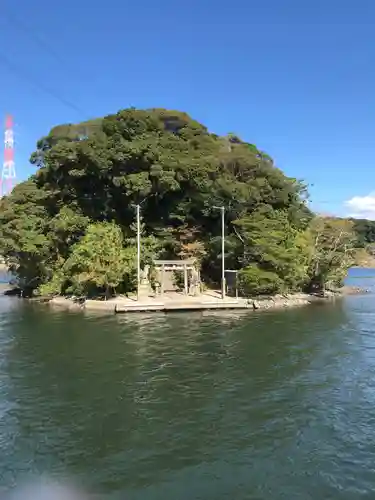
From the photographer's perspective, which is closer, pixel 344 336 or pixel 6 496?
pixel 6 496

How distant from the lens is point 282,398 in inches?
578

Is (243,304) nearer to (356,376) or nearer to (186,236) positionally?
(186,236)

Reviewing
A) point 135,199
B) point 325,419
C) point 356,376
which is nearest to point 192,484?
point 325,419

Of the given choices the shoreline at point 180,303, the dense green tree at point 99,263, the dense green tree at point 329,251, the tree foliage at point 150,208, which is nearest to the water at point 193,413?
the shoreline at point 180,303

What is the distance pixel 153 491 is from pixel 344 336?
59.5 feet

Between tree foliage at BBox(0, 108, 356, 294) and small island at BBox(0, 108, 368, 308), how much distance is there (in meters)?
0.10

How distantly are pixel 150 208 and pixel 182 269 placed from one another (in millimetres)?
7609

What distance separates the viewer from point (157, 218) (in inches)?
1799

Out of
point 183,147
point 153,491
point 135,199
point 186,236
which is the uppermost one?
point 183,147

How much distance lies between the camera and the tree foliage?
130 feet

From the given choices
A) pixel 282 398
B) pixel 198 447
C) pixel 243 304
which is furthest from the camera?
pixel 243 304

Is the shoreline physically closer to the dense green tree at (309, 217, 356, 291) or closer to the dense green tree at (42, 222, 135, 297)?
the dense green tree at (42, 222, 135, 297)

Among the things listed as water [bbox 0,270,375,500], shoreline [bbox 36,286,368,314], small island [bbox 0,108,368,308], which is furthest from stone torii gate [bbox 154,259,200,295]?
water [bbox 0,270,375,500]

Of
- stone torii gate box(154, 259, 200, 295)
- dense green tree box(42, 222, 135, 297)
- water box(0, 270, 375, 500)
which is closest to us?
water box(0, 270, 375, 500)
